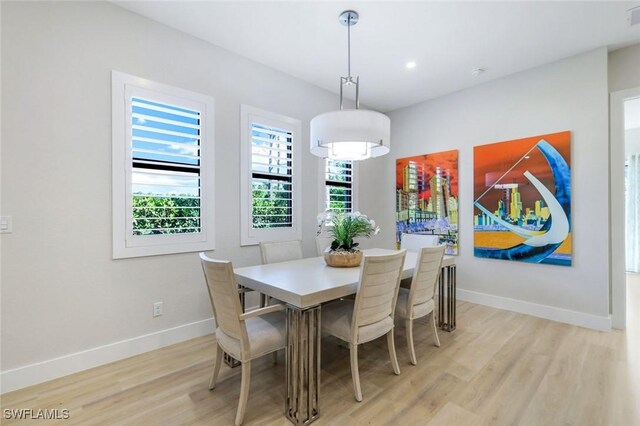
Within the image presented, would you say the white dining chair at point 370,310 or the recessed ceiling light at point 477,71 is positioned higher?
the recessed ceiling light at point 477,71

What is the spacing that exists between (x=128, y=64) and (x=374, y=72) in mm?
2626

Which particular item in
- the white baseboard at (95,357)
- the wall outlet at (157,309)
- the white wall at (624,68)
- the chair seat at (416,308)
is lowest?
the white baseboard at (95,357)

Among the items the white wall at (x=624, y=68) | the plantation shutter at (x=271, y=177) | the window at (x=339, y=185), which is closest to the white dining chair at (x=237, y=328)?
the plantation shutter at (x=271, y=177)

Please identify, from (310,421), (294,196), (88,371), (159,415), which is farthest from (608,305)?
(88,371)

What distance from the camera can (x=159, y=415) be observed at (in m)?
1.80

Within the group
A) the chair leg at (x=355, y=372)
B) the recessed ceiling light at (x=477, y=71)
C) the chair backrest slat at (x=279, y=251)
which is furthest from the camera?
the recessed ceiling light at (x=477, y=71)

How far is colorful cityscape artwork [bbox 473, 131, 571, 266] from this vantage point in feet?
10.9

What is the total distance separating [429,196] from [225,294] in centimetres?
363

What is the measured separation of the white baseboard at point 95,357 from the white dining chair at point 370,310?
1.54 m

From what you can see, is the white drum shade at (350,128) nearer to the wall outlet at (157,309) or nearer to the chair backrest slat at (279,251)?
the chair backrest slat at (279,251)

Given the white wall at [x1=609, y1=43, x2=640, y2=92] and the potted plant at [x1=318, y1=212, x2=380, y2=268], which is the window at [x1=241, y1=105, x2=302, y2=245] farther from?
the white wall at [x1=609, y1=43, x2=640, y2=92]

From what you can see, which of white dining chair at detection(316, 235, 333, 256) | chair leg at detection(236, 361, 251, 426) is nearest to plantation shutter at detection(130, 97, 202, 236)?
white dining chair at detection(316, 235, 333, 256)

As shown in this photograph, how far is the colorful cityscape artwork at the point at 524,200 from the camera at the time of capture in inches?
131

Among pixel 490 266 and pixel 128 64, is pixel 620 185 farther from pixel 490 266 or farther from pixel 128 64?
pixel 128 64
